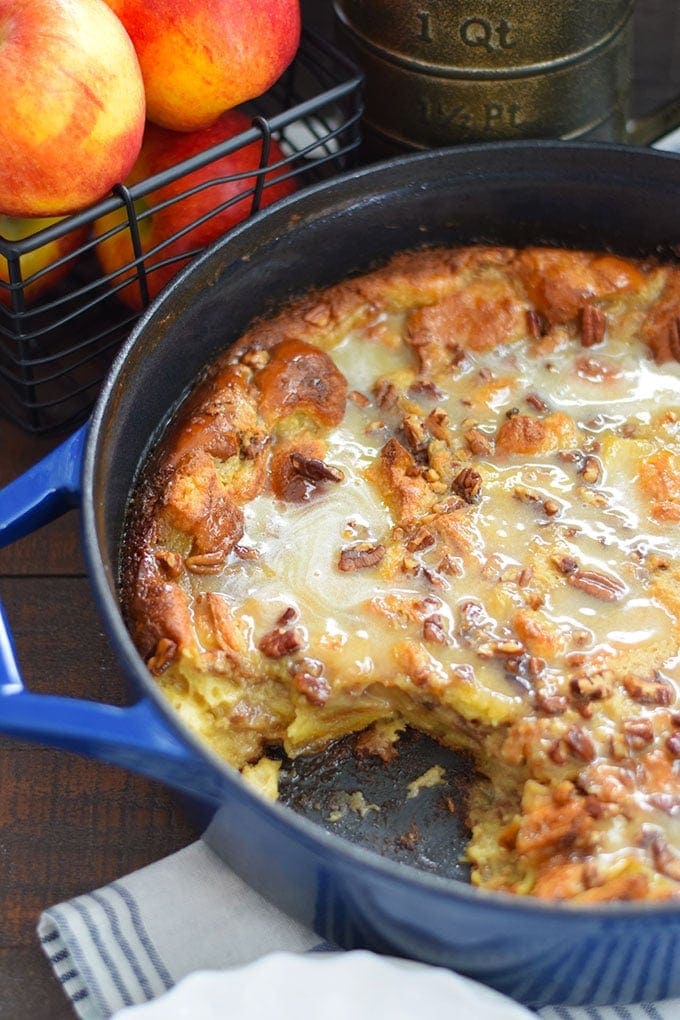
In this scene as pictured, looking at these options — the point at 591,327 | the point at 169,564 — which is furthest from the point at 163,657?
the point at 591,327

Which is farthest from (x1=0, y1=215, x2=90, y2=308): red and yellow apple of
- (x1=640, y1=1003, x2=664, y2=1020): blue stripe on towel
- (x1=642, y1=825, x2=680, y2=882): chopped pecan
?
(x1=640, y1=1003, x2=664, y2=1020): blue stripe on towel

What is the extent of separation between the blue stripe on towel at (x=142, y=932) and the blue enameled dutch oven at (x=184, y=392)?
0.12 metres

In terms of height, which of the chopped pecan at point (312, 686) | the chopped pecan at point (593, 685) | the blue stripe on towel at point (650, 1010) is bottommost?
the blue stripe on towel at point (650, 1010)

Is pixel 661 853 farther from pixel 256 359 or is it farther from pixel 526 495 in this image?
pixel 256 359

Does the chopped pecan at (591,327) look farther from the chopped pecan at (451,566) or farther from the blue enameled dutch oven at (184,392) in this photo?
the chopped pecan at (451,566)

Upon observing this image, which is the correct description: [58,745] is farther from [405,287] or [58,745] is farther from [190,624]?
[405,287]

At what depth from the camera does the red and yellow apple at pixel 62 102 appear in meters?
1.50

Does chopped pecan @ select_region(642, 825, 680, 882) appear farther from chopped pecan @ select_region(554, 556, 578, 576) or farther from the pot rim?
chopped pecan @ select_region(554, 556, 578, 576)

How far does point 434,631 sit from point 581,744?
230 mm

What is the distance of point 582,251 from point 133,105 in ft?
2.53

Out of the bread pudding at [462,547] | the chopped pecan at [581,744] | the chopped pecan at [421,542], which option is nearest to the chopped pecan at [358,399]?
the bread pudding at [462,547]

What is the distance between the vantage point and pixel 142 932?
4.57 feet

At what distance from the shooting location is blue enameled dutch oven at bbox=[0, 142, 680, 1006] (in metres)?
1.13

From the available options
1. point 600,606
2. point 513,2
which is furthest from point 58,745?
point 513,2
